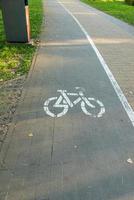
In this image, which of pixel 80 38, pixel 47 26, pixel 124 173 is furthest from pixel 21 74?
pixel 47 26

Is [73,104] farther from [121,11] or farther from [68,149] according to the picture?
[121,11]

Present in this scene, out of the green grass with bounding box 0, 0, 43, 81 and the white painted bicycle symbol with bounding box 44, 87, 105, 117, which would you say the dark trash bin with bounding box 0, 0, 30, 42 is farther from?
the white painted bicycle symbol with bounding box 44, 87, 105, 117

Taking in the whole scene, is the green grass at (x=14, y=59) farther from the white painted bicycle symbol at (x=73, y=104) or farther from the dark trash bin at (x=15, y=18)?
the white painted bicycle symbol at (x=73, y=104)

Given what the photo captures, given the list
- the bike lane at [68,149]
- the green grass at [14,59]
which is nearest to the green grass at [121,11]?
the green grass at [14,59]

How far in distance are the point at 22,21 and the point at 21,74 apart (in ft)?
11.3

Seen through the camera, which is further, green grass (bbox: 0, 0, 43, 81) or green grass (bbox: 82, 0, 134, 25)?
green grass (bbox: 82, 0, 134, 25)

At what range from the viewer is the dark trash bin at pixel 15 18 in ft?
36.5

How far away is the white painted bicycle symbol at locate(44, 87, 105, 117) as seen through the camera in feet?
20.6

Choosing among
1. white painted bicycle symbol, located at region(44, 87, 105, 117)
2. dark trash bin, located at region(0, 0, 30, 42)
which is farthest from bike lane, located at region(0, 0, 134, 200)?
dark trash bin, located at region(0, 0, 30, 42)

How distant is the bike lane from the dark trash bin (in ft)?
11.9

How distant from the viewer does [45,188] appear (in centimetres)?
417

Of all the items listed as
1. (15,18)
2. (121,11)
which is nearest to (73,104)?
(15,18)

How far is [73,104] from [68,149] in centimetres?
173

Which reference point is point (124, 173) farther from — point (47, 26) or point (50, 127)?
point (47, 26)
